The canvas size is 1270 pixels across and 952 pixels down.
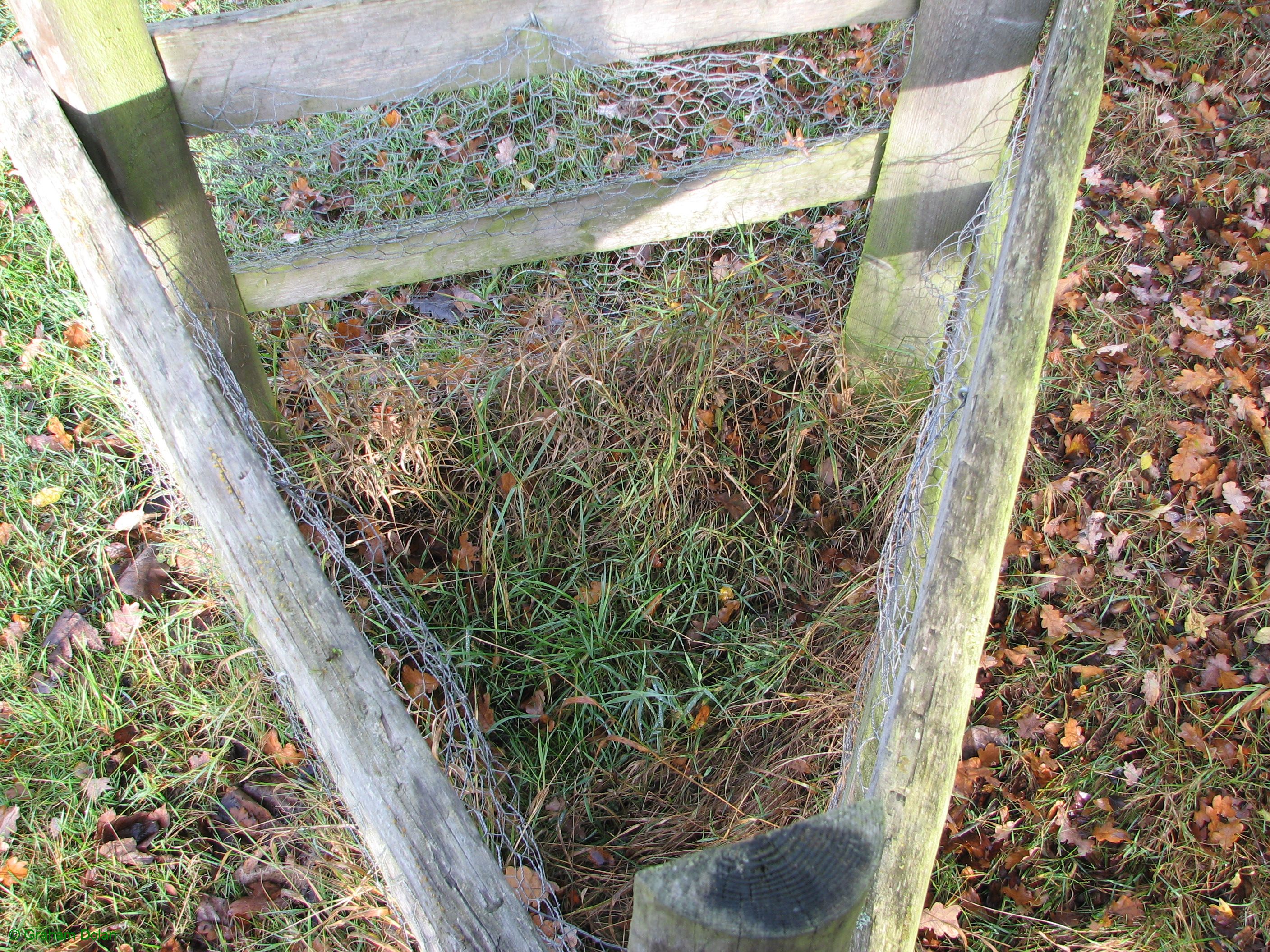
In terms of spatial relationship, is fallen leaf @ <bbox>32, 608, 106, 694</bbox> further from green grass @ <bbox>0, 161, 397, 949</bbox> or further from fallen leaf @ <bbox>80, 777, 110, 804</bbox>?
fallen leaf @ <bbox>80, 777, 110, 804</bbox>

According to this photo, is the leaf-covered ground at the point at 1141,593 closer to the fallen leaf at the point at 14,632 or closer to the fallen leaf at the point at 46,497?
the fallen leaf at the point at 14,632

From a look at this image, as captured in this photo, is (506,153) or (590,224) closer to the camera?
(590,224)

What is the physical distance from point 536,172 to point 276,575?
3.16 metres

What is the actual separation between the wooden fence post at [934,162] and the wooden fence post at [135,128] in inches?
83.0

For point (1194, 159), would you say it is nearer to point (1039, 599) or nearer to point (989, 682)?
point (1039, 599)

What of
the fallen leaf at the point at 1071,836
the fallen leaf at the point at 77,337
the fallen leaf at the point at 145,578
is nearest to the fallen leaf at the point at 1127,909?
the fallen leaf at the point at 1071,836

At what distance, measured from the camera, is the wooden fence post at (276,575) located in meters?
1.26

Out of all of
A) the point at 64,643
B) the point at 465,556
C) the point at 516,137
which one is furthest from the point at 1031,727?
the point at 516,137

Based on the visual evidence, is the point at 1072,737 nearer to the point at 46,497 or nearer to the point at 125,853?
the point at 125,853

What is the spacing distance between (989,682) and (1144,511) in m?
1.00

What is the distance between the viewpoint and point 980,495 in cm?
145

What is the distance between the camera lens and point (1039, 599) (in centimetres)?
281

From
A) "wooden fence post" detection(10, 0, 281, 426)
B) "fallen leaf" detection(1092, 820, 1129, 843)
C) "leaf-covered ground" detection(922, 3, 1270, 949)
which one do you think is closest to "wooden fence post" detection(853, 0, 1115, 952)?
"leaf-covered ground" detection(922, 3, 1270, 949)

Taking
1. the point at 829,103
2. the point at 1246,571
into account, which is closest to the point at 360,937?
the point at 1246,571
